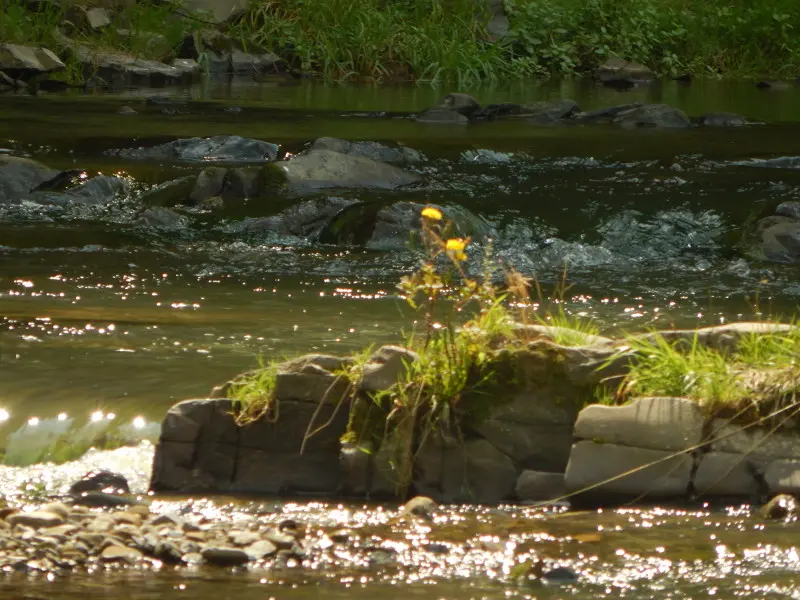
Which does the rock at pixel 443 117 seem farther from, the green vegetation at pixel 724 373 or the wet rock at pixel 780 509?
the wet rock at pixel 780 509

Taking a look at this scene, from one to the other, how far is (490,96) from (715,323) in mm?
10734

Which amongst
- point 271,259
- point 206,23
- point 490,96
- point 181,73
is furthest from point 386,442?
point 206,23

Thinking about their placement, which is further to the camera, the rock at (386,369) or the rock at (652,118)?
the rock at (652,118)

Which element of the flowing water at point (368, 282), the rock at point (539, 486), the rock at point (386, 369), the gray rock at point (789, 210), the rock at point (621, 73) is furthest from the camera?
the rock at point (621, 73)

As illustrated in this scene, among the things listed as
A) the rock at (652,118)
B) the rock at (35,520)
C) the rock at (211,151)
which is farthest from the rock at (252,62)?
the rock at (35,520)

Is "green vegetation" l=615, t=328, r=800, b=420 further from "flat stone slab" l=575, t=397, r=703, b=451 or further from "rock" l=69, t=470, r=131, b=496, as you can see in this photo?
"rock" l=69, t=470, r=131, b=496

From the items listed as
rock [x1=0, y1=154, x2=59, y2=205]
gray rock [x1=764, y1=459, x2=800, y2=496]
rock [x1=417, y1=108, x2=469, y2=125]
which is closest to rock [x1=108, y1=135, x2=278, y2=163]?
rock [x1=0, y1=154, x2=59, y2=205]

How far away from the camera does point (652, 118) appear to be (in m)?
13.6

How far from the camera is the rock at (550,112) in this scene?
1388 centimetres

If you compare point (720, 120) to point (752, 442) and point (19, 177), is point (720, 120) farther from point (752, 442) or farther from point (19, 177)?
point (752, 442)

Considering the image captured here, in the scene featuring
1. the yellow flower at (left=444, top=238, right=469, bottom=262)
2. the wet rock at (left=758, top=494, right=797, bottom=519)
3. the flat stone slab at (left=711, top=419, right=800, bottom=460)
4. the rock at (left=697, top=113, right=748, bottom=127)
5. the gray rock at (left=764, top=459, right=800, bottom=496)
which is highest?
the rock at (left=697, top=113, right=748, bottom=127)

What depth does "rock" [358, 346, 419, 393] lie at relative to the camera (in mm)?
4332

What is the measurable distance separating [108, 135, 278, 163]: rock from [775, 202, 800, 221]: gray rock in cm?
413

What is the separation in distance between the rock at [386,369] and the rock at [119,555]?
1.00m
